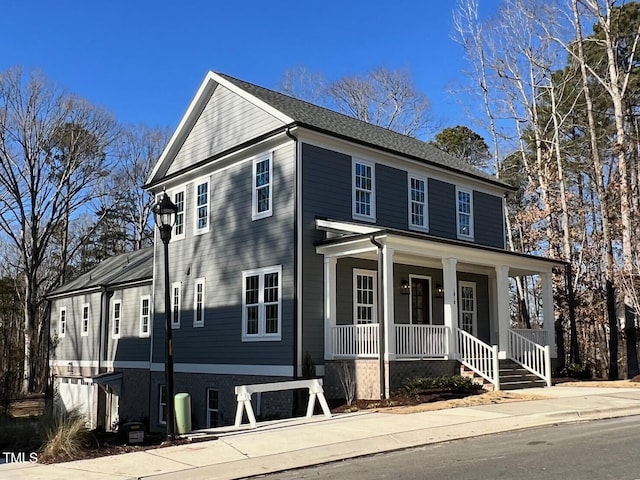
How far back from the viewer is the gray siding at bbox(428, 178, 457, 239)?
20.6 metres

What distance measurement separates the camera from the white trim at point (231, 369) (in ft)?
53.5

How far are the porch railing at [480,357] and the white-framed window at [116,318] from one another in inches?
580

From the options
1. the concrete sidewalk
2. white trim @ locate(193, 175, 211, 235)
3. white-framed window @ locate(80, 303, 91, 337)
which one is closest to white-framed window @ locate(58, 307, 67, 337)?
white-framed window @ locate(80, 303, 91, 337)

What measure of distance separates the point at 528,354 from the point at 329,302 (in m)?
6.06

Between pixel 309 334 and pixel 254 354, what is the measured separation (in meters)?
2.00

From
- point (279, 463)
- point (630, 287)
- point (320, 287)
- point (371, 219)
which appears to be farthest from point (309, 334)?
point (630, 287)

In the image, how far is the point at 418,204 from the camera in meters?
20.1

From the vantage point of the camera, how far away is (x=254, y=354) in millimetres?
17422

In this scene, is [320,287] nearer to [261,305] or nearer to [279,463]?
[261,305]

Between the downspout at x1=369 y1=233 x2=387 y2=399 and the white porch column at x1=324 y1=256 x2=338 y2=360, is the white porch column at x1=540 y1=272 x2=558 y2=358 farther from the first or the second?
the white porch column at x1=324 y1=256 x2=338 y2=360

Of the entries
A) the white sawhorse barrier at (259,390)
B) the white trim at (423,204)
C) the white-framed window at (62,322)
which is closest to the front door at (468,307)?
the white trim at (423,204)

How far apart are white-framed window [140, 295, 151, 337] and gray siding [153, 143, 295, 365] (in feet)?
5.32

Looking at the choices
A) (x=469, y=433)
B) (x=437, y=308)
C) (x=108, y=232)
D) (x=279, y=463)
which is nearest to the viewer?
(x=279, y=463)

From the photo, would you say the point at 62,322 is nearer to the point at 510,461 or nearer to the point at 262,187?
the point at 262,187
